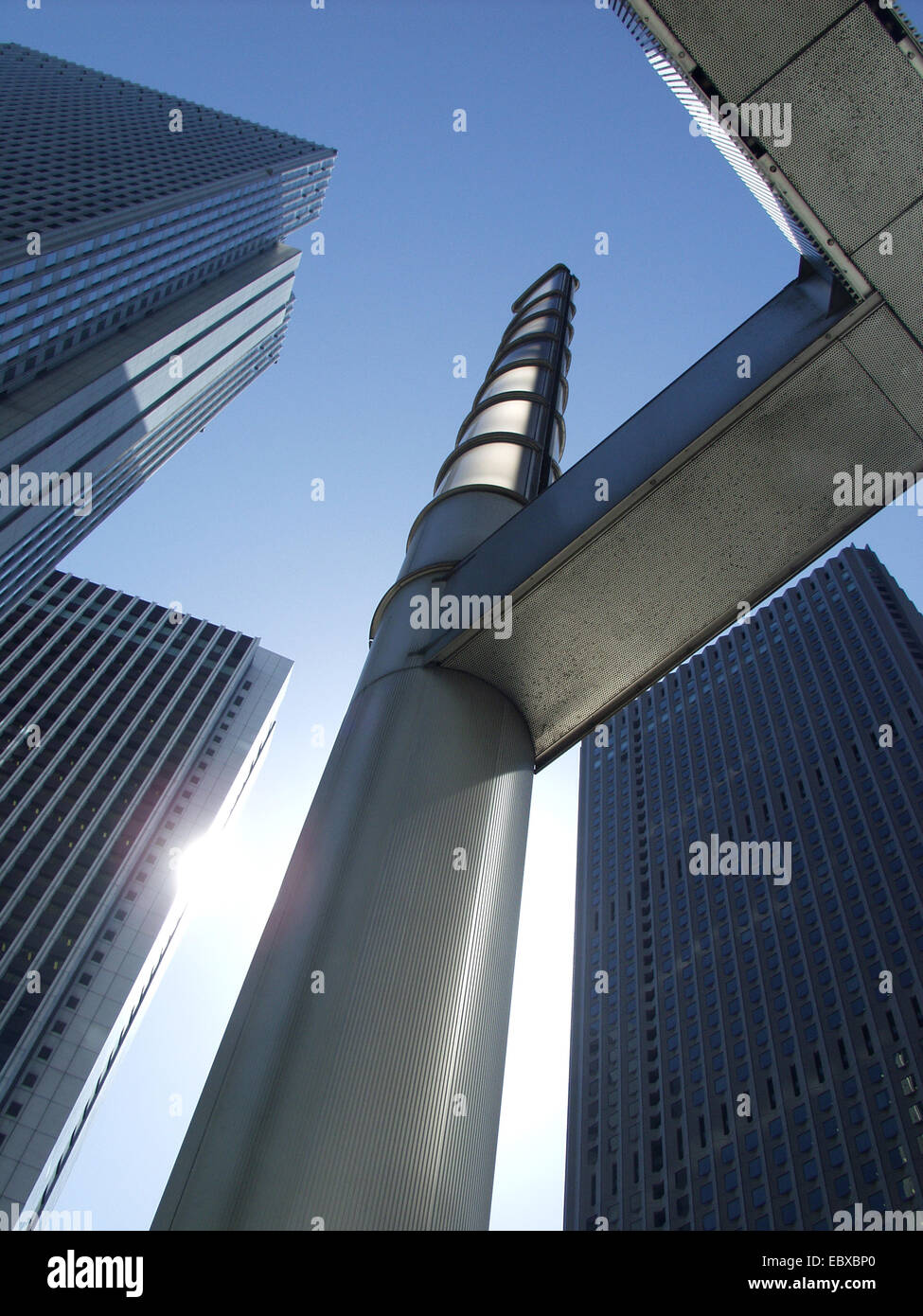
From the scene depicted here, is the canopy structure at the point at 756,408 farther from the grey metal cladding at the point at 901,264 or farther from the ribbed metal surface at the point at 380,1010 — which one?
the ribbed metal surface at the point at 380,1010

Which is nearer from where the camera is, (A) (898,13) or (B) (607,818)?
(A) (898,13)

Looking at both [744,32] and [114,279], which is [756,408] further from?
[114,279]

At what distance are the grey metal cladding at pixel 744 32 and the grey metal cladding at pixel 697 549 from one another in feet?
5.70

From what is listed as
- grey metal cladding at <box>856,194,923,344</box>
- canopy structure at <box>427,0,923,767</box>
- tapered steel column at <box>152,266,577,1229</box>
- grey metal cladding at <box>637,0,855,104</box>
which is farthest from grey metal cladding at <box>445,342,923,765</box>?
grey metal cladding at <box>637,0,855,104</box>

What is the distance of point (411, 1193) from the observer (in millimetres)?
3578

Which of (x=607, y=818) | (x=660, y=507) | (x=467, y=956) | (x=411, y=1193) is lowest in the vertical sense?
(x=411, y=1193)

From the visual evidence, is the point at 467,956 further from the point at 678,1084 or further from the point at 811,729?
the point at 811,729

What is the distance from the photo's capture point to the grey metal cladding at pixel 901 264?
569 cm

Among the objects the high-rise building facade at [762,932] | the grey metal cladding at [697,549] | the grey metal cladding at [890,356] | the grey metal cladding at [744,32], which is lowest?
the grey metal cladding at [697,549]

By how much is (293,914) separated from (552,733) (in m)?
2.51

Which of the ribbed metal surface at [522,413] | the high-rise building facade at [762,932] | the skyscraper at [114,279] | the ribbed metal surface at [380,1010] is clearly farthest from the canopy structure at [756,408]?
the high-rise building facade at [762,932]

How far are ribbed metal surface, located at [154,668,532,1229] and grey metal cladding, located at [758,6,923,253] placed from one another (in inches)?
159
